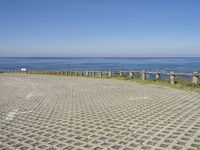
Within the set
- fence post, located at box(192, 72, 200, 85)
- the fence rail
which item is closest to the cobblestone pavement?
fence post, located at box(192, 72, 200, 85)

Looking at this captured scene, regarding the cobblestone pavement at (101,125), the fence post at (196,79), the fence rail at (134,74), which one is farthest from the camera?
the fence rail at (134,74)

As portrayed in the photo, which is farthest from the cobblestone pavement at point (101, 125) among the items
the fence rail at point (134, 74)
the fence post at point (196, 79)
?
the fence rail at point (134, 74)

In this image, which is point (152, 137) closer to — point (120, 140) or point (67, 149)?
point (120, 140)

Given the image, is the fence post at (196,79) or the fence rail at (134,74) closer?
the fence post at (196,79)

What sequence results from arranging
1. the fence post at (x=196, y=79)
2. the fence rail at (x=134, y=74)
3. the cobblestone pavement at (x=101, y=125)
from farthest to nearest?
the fence rail at (x=134, y=74) < the fence post at (x=196, y=79) < the cobblestone pavement at (x=101, y=125)

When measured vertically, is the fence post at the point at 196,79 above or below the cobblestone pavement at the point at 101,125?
above

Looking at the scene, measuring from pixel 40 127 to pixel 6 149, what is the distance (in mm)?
1870

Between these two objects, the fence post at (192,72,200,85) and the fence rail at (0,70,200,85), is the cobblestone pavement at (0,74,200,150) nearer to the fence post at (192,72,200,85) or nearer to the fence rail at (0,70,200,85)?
the fence post at (192,72,200,85)

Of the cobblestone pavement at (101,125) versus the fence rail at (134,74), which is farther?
the fence rail at (134,74)

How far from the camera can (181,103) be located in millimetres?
11102

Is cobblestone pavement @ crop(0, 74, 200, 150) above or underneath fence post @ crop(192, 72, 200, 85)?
underneath

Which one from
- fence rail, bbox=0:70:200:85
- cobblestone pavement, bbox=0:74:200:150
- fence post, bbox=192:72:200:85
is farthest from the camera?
fence rail, bbox=0:70:200:85

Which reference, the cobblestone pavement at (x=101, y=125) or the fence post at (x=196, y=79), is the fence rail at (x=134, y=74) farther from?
the cobblestone pavement at (x=101, y=125)

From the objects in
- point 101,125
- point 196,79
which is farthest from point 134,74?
point 101,125
